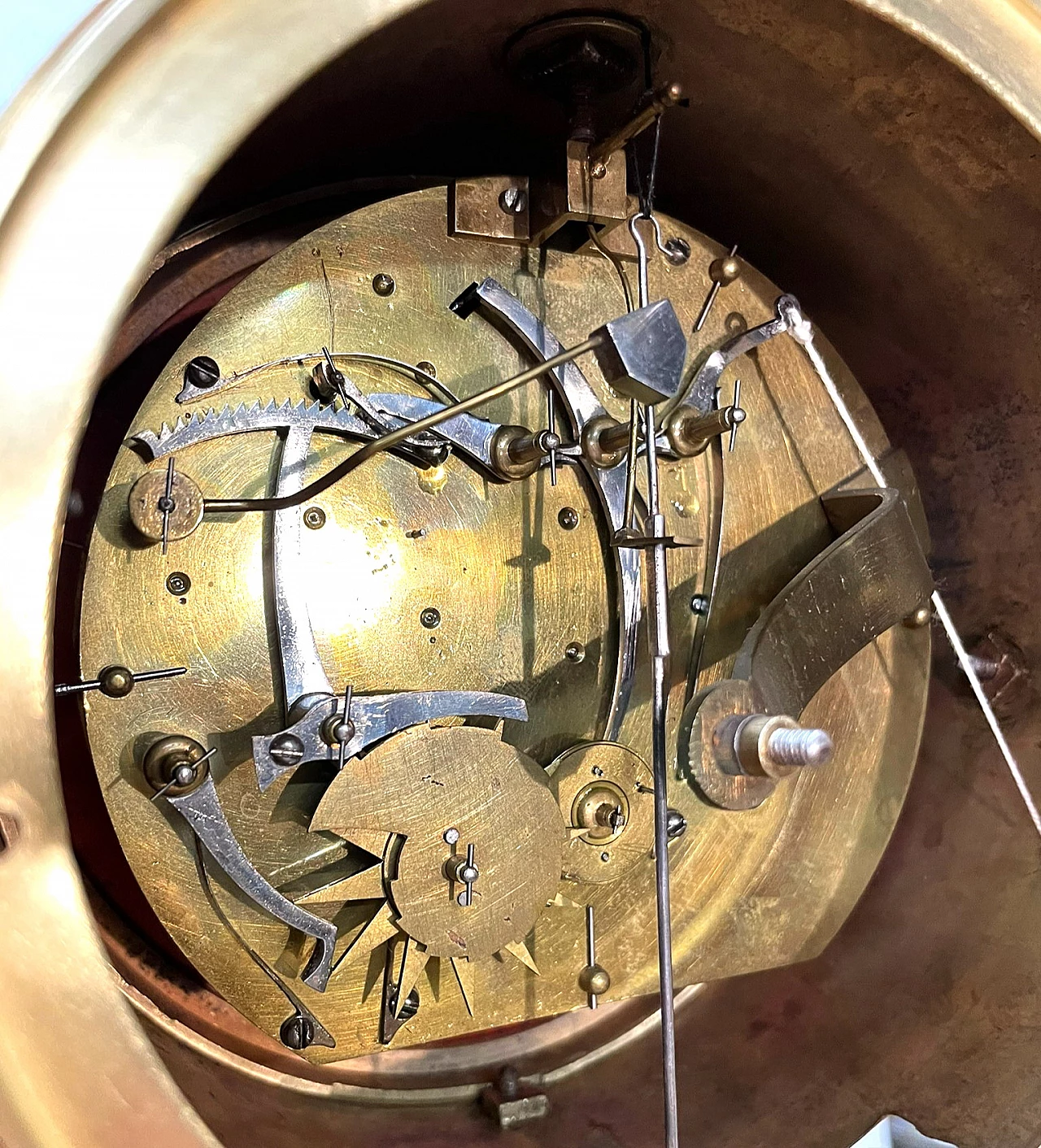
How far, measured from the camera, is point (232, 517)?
79 centimetres

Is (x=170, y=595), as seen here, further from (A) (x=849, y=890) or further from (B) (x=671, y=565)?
(A) (x=849, y=890)

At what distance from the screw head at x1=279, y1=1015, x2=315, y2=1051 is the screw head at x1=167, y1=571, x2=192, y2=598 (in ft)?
1.09

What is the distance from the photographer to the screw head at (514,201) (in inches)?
35.5

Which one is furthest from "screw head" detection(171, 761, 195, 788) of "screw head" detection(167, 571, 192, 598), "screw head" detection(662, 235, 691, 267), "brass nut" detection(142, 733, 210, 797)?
"screw head" detection(662, 235, 691, 267)

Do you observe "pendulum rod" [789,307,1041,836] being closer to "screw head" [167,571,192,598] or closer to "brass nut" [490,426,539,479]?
"brass nut" [490,426,539,479]

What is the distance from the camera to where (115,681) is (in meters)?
0.70

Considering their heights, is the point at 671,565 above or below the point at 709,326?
below

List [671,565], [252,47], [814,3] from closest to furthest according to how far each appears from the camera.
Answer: [252,47] < [814,3] < [671,565]

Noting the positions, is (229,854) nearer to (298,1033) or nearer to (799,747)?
(298,1033)

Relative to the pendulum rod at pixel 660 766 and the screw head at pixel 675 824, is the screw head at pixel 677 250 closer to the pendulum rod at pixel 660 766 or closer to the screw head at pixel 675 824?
the pendulum rod at pixel 660 766

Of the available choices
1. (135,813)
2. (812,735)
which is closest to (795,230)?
(812,735)

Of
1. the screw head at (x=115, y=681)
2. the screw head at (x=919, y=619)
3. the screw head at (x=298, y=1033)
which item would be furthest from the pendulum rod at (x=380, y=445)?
the screw head at (x=919, y=619)

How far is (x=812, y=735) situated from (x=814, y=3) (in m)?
0.53

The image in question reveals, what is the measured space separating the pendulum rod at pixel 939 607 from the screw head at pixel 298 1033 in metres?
0.66
